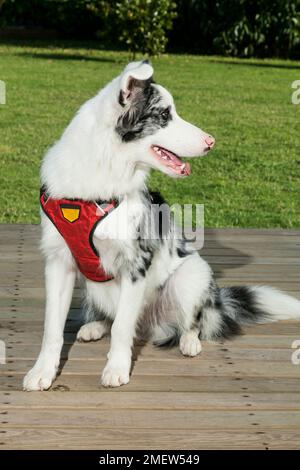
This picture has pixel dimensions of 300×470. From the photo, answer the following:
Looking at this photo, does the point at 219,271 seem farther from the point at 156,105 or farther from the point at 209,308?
the point at 156,105

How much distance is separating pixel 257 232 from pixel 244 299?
180 cm

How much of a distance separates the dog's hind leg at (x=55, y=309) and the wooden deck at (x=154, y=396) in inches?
3.2

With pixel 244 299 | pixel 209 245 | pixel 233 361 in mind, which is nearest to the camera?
pixel 233 361

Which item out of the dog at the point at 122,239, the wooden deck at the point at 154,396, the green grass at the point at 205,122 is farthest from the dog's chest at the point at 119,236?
the green grass at the point at 205,122

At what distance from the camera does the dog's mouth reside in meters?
3.54

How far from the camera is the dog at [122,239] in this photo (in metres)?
3.48

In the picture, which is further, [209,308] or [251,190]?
[251,190]

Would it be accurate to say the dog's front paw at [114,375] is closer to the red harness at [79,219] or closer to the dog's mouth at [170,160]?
the red harness at [79,219]

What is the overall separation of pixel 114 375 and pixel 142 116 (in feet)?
3.17

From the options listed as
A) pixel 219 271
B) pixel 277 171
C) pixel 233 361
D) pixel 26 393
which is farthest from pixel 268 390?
pixel 277 171

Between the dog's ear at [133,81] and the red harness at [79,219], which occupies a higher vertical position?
the dog's ear at [133,81]

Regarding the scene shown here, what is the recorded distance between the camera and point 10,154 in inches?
369

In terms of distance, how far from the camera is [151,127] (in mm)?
3479

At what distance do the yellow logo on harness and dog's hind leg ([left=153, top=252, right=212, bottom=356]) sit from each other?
574 mm
